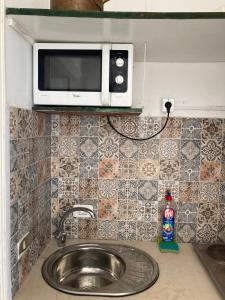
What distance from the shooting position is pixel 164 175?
150 cm

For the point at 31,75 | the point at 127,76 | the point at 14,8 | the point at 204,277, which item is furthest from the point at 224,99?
the point at 14,8

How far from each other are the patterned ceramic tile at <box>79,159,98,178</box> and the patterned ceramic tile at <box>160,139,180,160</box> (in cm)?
37

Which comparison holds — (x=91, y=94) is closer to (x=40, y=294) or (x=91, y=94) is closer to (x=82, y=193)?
(x=82, y=193)

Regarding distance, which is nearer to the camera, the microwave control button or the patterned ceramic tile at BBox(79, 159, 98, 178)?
the microwave control button

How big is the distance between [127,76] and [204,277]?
0.93 metres

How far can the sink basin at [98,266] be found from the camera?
3.90 ft

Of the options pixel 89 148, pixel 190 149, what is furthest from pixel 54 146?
pixel 190 149

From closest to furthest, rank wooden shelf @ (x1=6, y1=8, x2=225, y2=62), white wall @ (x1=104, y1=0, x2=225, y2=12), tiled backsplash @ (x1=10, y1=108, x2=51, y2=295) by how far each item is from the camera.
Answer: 1. wooden shelf @ (x1=6, y1=8, x2=225, y2=62)
2. tiled backsplash @ (x1=10, y1=108, x2=51, y2=295)
3. white wall @ (x1=104, y1=0, x2=225, y2=12)

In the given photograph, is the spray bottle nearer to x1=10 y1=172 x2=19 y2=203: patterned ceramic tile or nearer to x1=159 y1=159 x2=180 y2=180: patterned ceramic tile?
x1=159 y1=159 x2=180 y2=180: patterned ceramic tile

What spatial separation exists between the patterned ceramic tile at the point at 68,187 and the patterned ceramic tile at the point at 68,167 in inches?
1.1

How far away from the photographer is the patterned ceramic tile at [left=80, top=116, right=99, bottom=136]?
149 cm

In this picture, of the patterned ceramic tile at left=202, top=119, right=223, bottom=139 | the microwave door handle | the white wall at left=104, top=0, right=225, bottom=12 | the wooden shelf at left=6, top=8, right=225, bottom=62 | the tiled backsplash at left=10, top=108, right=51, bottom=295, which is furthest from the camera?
the patterned ceramic tile at left=202, top=119, right=223, bottom=139

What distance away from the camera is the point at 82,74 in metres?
1.17

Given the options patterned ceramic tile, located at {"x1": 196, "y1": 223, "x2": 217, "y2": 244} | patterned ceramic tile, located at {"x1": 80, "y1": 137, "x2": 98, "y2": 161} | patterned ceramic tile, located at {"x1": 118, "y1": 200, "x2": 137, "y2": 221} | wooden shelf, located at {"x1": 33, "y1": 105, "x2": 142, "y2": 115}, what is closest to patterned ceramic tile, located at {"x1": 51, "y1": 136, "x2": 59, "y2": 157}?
patterned ceramic tile, located at {"x1": 80, "y1": 137, "x2": 98, "y2": 161}
